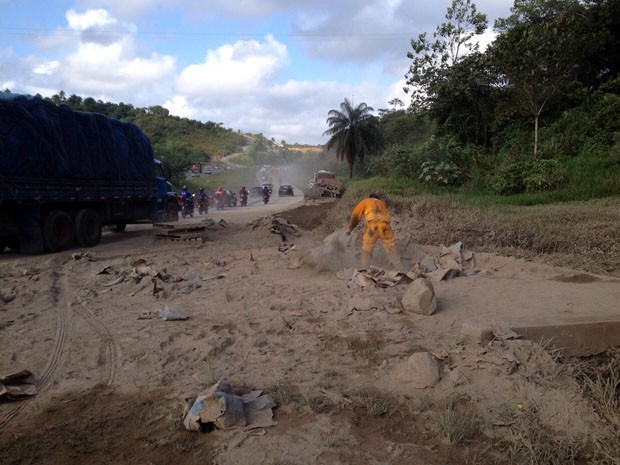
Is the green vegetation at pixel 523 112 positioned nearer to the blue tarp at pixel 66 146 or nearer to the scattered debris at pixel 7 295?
the blue tarp at pixel 66 146

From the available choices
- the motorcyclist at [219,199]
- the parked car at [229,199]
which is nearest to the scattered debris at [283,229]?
the motorcyclist at [219,199]

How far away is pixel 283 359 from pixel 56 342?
255 centimetres

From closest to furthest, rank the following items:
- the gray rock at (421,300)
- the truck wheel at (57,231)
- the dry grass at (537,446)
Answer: the dry grass at (537,446) < the gray rock at (421,300) < the truck wheel at (57,231)

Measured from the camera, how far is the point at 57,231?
12.1 meters

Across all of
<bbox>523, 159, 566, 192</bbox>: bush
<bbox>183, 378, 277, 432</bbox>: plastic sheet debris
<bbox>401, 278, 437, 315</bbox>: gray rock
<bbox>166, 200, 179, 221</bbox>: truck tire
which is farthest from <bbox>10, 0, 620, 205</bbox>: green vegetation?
<bbox>183, 378, 277, 432</bbox>: plastic sheet debris

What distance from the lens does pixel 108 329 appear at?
5.59 m

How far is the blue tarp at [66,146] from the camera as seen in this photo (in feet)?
34.9

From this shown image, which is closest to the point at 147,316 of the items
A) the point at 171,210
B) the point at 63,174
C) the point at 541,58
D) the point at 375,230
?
the point at 375,230

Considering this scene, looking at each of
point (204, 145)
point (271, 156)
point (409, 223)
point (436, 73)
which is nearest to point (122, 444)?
point (409, 223)

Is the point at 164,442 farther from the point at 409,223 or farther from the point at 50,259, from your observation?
the point at 409,223

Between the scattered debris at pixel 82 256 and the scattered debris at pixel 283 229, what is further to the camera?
the scattered debris at pixel 283 229

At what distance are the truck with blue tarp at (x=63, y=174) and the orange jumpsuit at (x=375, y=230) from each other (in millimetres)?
7892

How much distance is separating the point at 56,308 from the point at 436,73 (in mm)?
21237

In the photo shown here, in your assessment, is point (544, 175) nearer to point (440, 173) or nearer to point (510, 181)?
point (510, 181)
